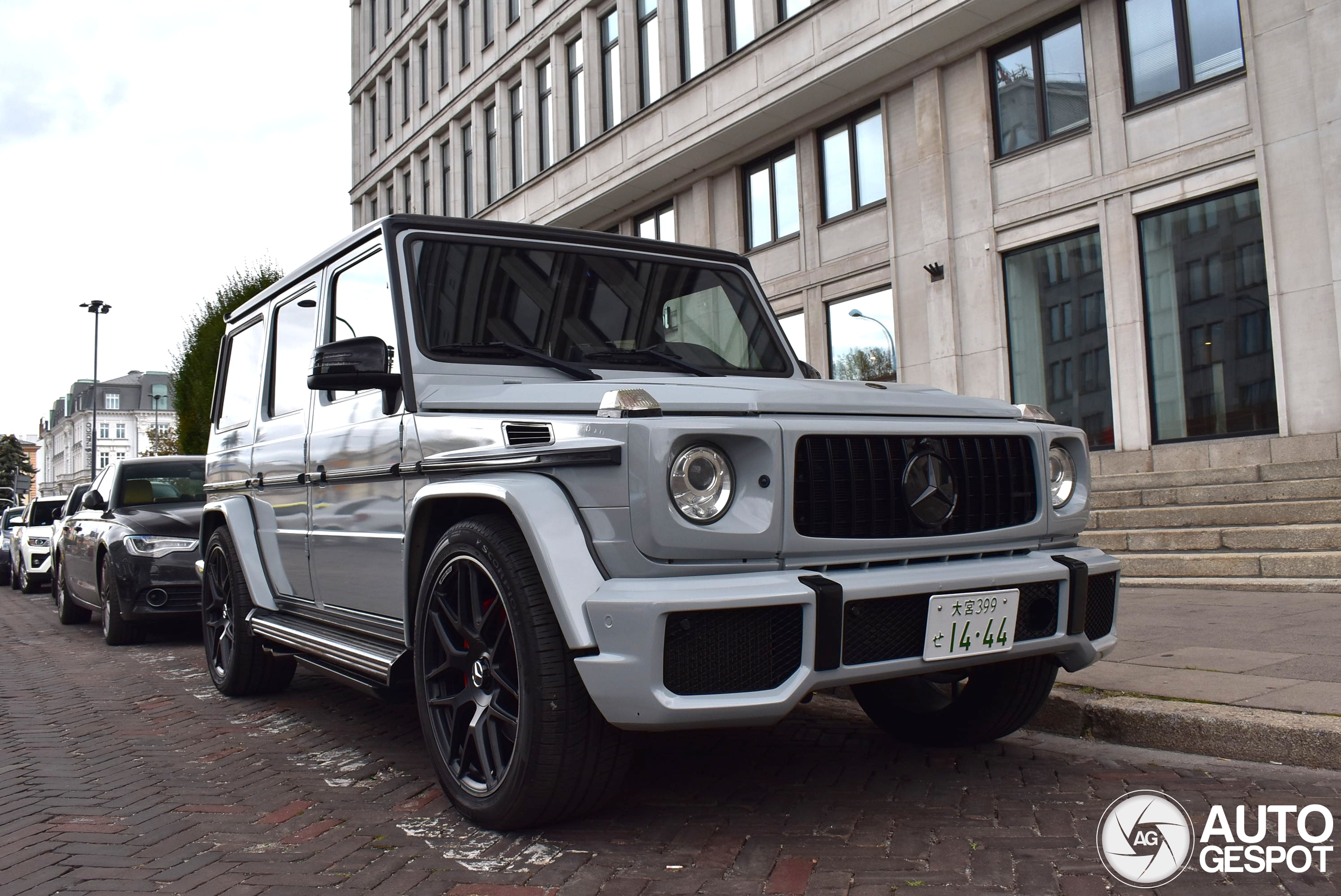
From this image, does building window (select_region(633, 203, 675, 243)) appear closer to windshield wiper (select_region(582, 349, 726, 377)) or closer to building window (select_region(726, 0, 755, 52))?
building window (select_region(726, 0, 755, 52))

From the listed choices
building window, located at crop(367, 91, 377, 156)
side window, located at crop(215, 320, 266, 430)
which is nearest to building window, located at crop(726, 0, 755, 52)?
side window, located at crop(215, 320, 266, 430)

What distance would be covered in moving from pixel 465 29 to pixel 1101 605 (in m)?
28.9

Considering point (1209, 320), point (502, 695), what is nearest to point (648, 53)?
point (1209, 320)

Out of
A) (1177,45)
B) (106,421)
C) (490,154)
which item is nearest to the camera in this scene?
(1177,45)

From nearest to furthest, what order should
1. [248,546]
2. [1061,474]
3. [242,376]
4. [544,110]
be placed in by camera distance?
1. [1061,474]
2. [248,546]
3. [242,376]
4. [544,110]

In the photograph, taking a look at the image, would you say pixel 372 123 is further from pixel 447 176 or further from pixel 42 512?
pixel 42 512

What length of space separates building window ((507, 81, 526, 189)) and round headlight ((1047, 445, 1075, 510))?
2366 cm

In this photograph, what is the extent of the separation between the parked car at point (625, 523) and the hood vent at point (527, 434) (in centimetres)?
1

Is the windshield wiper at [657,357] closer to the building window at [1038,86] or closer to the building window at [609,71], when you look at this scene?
the building window at [1038,86]

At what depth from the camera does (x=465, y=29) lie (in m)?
29.0

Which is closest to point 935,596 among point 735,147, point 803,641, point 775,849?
point 803,641

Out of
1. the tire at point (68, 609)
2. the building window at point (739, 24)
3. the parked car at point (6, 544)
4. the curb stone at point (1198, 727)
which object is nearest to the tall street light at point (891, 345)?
the building window at point (739, 24)

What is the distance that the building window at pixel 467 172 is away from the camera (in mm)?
28609

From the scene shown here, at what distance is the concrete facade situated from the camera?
36.6ft
